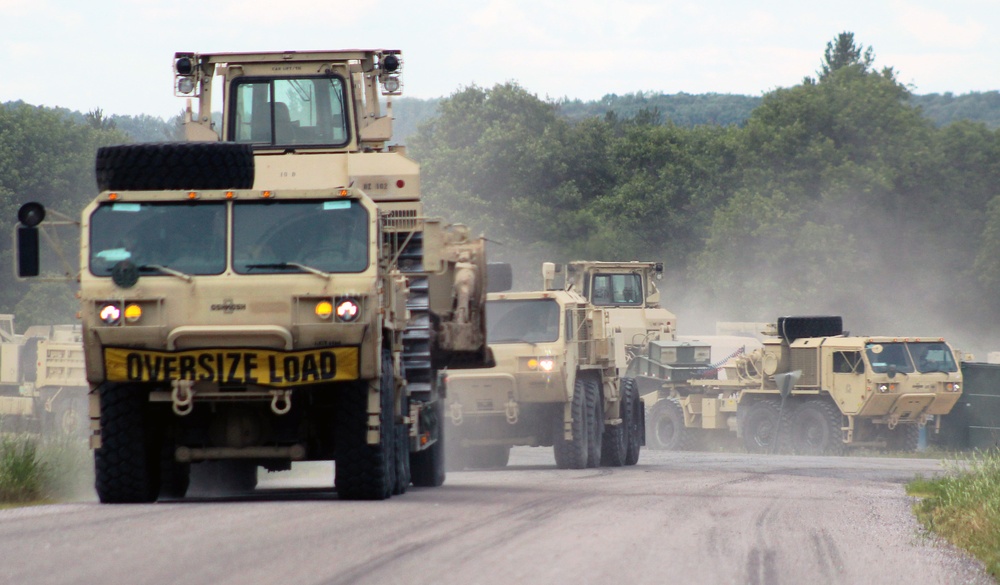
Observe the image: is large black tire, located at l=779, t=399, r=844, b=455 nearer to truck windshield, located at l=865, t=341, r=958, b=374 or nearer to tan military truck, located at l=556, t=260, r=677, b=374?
truck windshield, located at l=865, t=341, r=958, b=374

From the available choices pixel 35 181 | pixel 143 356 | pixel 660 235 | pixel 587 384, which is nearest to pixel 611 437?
pixel 587 384

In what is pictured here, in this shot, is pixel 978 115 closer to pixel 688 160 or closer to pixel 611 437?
pixel 688 160

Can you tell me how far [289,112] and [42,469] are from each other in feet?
14.1

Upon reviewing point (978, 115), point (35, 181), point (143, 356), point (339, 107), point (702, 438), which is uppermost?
point (978, 115)

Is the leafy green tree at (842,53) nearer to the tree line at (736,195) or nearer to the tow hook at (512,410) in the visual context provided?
the tree line at (736,195)

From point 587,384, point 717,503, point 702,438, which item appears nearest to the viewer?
point 717,503

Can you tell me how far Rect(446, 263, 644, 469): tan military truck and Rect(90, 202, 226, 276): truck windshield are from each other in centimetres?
855

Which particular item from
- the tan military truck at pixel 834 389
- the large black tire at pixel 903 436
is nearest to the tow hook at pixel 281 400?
the tan military truck at pixel 834 389

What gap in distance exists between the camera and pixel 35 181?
65.4 metres

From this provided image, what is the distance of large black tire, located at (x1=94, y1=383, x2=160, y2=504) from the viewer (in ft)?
41.5

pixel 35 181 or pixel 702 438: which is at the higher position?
pixel 35 181

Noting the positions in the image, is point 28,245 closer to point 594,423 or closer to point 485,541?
point 485,541

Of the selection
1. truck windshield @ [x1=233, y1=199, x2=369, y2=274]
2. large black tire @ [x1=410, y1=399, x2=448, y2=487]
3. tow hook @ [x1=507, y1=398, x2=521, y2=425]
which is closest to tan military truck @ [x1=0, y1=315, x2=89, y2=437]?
tow hook @ [x1=507, y1=398, x2=521, y2=425]

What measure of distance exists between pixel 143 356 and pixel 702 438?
24108 mm
